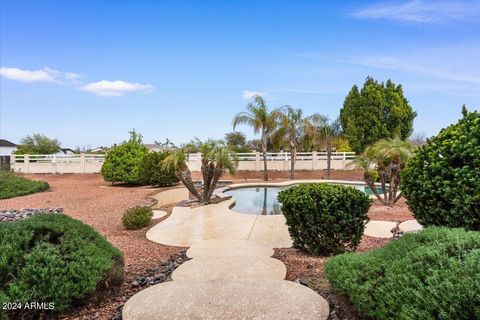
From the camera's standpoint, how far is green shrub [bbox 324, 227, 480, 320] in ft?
5.82

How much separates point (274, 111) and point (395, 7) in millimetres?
10771

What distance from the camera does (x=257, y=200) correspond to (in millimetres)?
11234

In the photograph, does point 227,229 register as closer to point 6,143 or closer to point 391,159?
point 391,159

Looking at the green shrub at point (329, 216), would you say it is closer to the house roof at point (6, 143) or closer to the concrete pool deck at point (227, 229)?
the concrete pool deck at point (227, 229)

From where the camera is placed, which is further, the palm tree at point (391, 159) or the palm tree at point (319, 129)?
the palm tree at point (319, 129)

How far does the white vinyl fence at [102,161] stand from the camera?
74.2 ft

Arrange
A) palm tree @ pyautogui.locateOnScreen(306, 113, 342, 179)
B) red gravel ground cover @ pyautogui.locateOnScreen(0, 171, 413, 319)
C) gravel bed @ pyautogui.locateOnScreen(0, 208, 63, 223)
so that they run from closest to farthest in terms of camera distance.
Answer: red gravel ground cover @ pyautogui.locateOnScreen(0, 171, 413, 319) → gravel bed @ pyautogui.locateOnScreen(0, 208, 63, 223) → palm tree @ pyautogui.locateOnScreen(306, 113, 342, 179)

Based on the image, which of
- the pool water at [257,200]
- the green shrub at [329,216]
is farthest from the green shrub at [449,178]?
the pool water at [257,200]

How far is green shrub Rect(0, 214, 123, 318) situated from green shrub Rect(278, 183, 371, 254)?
259 cm

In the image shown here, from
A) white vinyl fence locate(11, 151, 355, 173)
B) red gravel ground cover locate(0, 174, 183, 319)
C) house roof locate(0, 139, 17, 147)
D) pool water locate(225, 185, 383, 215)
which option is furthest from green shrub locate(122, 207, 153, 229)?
house roof locate(0, 139, 17, 147)

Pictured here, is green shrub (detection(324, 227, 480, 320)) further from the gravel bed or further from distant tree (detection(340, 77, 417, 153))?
distant tree (detection(340, 77, 417, 153))

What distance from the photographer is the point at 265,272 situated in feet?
12.3

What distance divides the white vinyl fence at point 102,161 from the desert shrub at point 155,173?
6729 mm

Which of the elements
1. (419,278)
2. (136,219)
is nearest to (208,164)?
(136,219)
